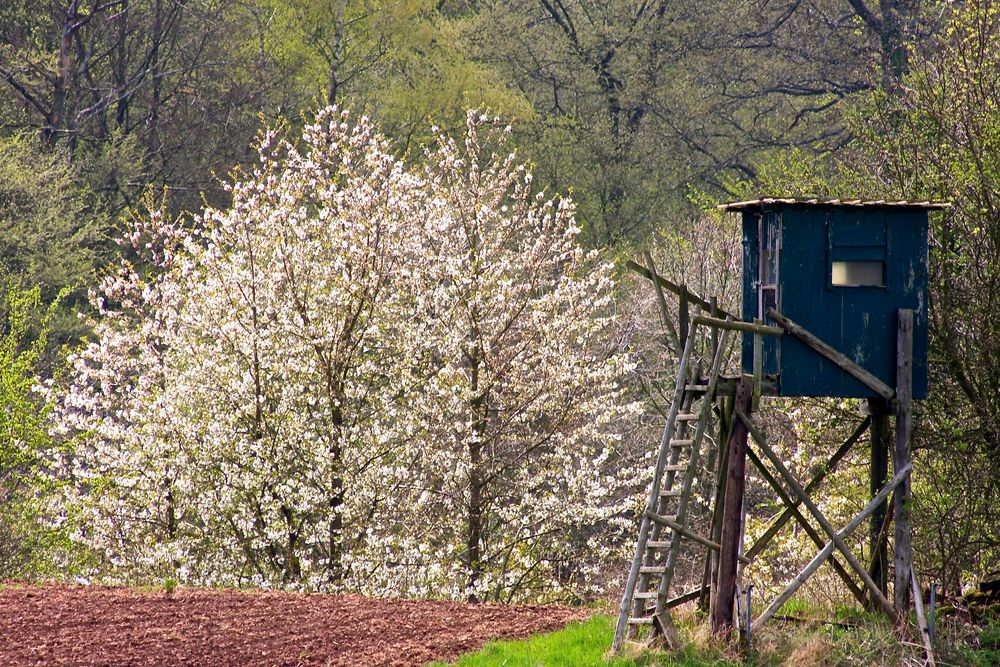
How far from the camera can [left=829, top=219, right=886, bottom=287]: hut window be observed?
412 inches

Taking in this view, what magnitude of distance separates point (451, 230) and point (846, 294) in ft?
26.0

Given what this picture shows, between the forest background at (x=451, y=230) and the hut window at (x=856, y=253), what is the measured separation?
6.90 feet

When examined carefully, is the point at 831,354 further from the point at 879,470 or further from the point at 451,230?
the point at 451,230

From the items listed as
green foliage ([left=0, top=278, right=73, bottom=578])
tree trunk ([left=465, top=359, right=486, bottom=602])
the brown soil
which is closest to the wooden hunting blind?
the brown soil

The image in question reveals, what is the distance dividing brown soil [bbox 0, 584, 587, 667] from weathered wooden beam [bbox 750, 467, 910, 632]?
7.03 ft

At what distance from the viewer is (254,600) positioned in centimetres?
1184

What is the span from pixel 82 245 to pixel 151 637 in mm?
18023

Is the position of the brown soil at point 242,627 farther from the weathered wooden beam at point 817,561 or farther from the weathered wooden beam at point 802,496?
the weathered wooden beam at point 802,496

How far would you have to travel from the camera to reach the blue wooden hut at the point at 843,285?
34.0ft

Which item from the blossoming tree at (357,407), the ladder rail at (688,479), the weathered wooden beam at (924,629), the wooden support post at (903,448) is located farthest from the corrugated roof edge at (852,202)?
the blossoming tree at (357,407)

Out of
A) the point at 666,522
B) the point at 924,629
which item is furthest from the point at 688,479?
the point at 924,629

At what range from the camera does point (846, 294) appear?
413 inches

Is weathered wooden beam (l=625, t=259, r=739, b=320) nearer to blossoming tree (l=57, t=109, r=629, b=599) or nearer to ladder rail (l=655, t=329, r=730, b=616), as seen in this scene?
ladder rail (l=655, t=329, r=730, b=616)

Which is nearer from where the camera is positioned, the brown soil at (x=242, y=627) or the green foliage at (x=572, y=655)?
the green foliage at (x=572, y=655)
